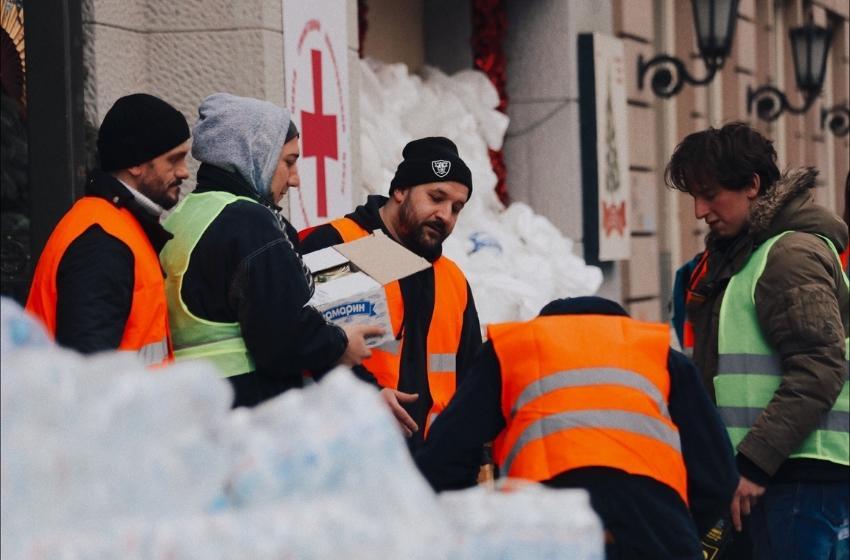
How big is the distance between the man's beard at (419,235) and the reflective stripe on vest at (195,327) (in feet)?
3.80

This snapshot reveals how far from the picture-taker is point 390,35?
10523 mm

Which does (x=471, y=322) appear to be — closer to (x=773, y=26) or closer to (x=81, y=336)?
(x=81, y=336)

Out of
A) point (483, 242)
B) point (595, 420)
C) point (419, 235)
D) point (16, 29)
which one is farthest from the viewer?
point (483, 242)

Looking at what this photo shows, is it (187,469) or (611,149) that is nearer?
(187,469)

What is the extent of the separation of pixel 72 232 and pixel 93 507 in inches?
90.3

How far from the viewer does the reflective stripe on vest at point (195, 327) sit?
407 cm

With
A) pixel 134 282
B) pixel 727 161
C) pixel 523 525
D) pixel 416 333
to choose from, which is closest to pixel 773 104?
pixel 416 333

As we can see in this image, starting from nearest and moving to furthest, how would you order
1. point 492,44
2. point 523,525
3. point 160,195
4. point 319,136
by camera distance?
→ point 523,525 < point 160,195 < point 319,136 < point 492,44

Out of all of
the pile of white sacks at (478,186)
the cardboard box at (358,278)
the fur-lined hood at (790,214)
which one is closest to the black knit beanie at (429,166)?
the cardboard box at (358,278)

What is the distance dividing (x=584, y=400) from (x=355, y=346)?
1200mm

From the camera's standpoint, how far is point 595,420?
3.18 m

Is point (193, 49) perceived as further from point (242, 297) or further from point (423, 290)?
point (242, 297)

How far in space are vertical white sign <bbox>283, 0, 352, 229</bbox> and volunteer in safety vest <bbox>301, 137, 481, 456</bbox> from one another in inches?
67.0

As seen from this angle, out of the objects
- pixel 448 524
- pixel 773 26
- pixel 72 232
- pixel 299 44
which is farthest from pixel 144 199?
pixel 773 26
